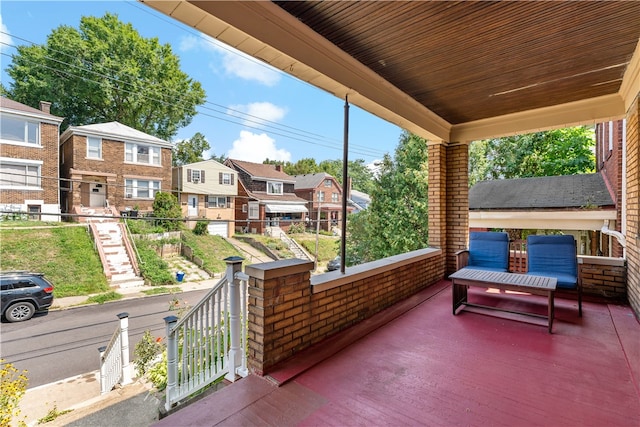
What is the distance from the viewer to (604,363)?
2.26m

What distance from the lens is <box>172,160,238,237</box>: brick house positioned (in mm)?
14920

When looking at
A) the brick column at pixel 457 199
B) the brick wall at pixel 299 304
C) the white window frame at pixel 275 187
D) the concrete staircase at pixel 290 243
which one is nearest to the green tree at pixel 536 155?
the brick column at pixel 457 199

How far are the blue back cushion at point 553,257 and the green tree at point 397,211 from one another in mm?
6333

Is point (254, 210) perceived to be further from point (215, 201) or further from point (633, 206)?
point (633, 206)

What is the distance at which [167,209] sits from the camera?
12.7 meters

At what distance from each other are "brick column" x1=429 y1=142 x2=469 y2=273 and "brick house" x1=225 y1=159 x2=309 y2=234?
41.2 feet

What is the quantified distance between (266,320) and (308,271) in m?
0.54

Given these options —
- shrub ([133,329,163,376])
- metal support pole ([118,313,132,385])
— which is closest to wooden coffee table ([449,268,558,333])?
metal support pole ([118,313,132,385])

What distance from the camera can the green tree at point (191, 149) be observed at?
1623cm

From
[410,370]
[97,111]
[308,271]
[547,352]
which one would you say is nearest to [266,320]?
[308,271]

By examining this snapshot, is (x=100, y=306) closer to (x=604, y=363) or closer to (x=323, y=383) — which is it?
(x=323, y=383)

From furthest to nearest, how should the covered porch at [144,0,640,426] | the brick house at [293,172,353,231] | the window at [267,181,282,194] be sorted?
the window at [267,181,282,194] → the brick house at [293,172,353,231] → the covered porch at [144,0,640,426]

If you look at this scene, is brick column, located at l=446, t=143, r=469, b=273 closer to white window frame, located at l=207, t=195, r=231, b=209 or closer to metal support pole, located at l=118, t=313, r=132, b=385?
metal support pole, located at l=118, t=313, r=132, b=385

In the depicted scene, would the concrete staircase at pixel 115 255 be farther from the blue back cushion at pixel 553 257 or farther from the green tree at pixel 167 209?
the blue back cushion at pixel 553 257
